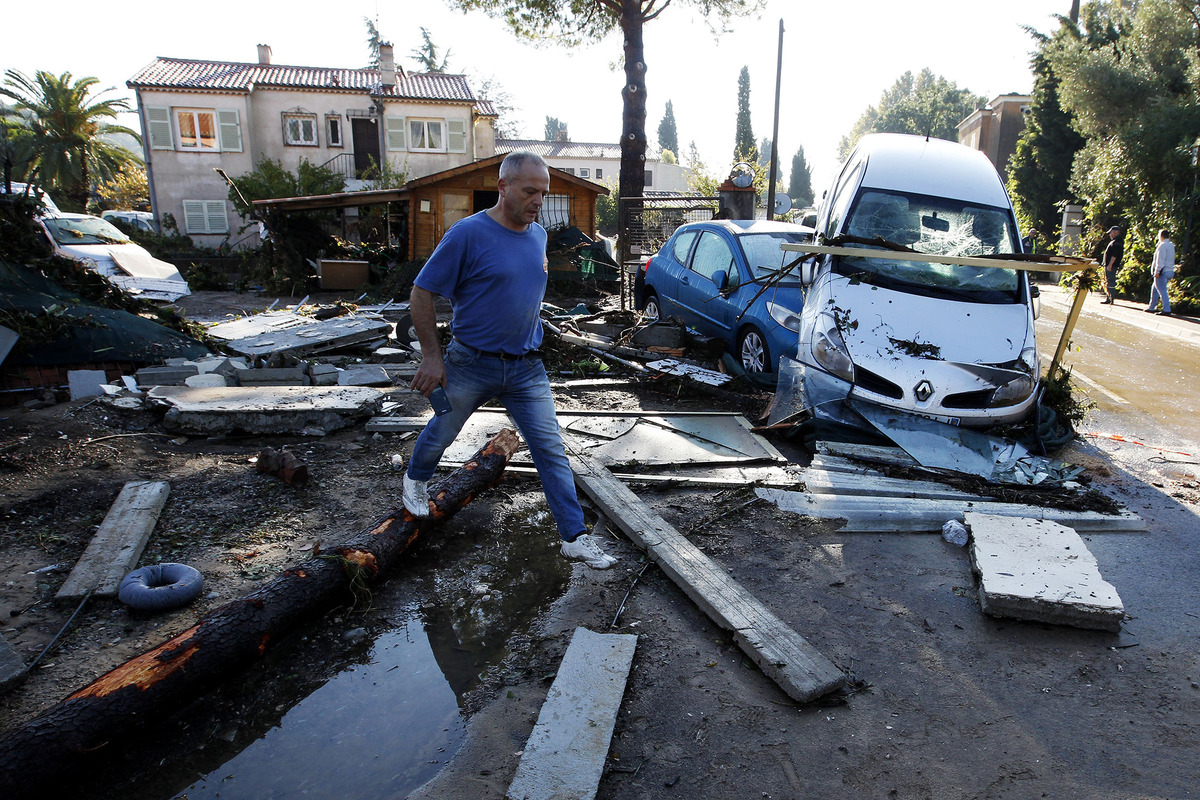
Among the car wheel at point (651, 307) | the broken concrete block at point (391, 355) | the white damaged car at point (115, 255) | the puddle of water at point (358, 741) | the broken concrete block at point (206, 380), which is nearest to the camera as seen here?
the puddle of water at point (358, 741)

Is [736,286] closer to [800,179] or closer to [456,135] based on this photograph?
[456,135]

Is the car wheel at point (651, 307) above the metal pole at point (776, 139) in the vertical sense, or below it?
below

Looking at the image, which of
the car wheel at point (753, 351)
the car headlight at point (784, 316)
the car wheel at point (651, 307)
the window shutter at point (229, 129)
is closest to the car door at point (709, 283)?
the car wheel at point (753, 351)

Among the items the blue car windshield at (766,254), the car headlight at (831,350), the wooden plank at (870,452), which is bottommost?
the wooden plank at (870,452)

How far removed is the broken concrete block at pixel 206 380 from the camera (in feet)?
23.0

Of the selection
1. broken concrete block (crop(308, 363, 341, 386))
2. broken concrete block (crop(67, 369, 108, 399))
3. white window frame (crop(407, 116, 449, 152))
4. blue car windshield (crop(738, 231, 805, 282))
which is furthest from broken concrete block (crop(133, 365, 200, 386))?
white window frame (crop(407, 116, 449, 152))

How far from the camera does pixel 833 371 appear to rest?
5695 mm

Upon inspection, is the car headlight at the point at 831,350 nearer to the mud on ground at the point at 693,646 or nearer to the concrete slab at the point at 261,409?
the mud on ground at the point at 693,646

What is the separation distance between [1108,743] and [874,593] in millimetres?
1193

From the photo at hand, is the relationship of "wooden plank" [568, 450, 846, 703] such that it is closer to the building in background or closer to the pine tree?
the building in background

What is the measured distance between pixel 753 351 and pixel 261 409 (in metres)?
4.76

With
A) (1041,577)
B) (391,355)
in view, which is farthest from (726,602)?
(391,355)

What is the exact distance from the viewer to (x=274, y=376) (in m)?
7.34

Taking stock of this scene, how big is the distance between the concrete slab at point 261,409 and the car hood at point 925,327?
4.30 metres
